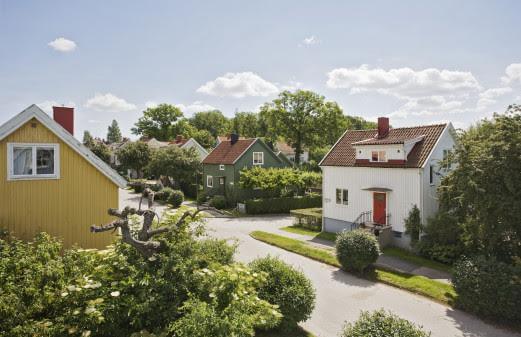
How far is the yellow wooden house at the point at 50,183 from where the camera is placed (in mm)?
12445

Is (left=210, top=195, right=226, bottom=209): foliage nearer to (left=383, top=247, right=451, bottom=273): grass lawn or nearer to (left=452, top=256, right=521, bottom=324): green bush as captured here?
(left=383, top=247, right=451, bottom=273): grass lawn

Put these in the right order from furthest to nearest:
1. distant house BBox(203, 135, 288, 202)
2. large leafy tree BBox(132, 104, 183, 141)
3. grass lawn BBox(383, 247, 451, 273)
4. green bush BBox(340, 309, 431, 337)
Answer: large leafy tree BBox(132, 104, 183, 141) < distant house BBox(203, 135, 288, 202) < grass lawn BBox(383, 247, 451, 273) < green bush BBox(340, 309, 431, 337)

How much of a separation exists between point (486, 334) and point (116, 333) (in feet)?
37.6

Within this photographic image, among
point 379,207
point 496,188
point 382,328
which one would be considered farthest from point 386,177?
point 382,328

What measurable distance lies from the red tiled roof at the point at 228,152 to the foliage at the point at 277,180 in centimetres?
300

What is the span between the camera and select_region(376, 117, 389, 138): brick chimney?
77.5 feet

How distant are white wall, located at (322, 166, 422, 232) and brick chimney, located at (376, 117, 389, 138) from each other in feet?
9.92

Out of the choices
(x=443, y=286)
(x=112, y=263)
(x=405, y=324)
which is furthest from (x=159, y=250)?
(x=443, y=286)

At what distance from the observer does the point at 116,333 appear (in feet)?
25.8

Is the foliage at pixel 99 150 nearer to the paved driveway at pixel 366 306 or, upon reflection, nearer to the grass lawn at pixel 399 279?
the grass lawn at pixel 399 279

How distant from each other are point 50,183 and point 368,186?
18167 mm

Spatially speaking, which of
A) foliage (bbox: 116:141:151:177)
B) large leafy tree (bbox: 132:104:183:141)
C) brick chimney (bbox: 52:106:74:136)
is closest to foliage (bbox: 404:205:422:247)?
brick chimney (bbox: 52:106:74:136)

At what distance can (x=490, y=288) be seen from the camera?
37.9 feet

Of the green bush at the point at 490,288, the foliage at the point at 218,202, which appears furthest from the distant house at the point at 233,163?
the green bush at the point at 490,288
